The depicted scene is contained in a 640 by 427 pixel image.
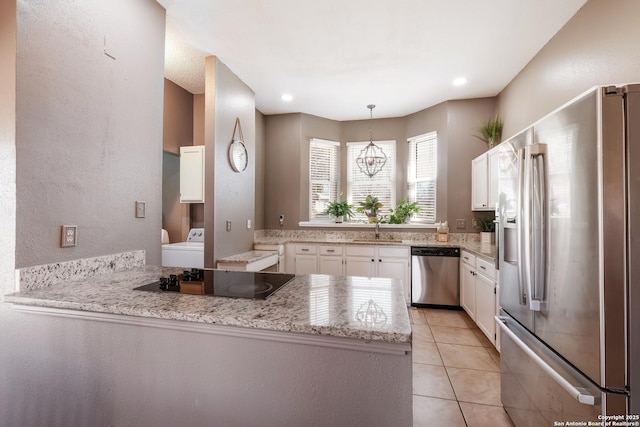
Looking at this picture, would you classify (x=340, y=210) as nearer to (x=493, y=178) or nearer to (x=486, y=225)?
(x=486, y=225)

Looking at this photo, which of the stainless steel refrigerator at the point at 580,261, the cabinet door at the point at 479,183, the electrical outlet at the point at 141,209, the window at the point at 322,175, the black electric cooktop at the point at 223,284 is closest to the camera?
the stainless steel refrigerator at the point at 580,261

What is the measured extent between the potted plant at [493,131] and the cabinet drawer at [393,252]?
1.83 metres

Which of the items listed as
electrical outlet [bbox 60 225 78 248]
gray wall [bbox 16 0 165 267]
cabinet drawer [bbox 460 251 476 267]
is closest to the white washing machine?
gray wall [bbox 16 0 165 267]

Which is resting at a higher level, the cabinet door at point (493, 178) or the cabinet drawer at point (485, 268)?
the cabinet door at point (493, 178)

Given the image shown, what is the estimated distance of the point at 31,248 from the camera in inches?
52.4

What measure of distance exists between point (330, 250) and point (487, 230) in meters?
2.10

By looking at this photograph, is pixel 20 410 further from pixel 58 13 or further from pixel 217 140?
pixel 217 140

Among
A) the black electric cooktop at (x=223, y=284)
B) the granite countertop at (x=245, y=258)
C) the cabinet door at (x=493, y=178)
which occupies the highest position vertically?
the cabinet door at (x=493, y=178)

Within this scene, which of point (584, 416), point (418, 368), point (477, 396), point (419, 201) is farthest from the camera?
point (419, 201)

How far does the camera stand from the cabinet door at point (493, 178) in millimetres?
3002

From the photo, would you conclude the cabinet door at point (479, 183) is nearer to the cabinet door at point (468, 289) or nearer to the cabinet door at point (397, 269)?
the cabinet door at point (468, 289)

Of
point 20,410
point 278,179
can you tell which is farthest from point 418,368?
point 278,179

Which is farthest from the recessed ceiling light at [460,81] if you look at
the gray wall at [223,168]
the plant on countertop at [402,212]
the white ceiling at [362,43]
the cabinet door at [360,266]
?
the gray wall at [223,168]

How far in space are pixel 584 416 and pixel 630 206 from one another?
88 centimetres
